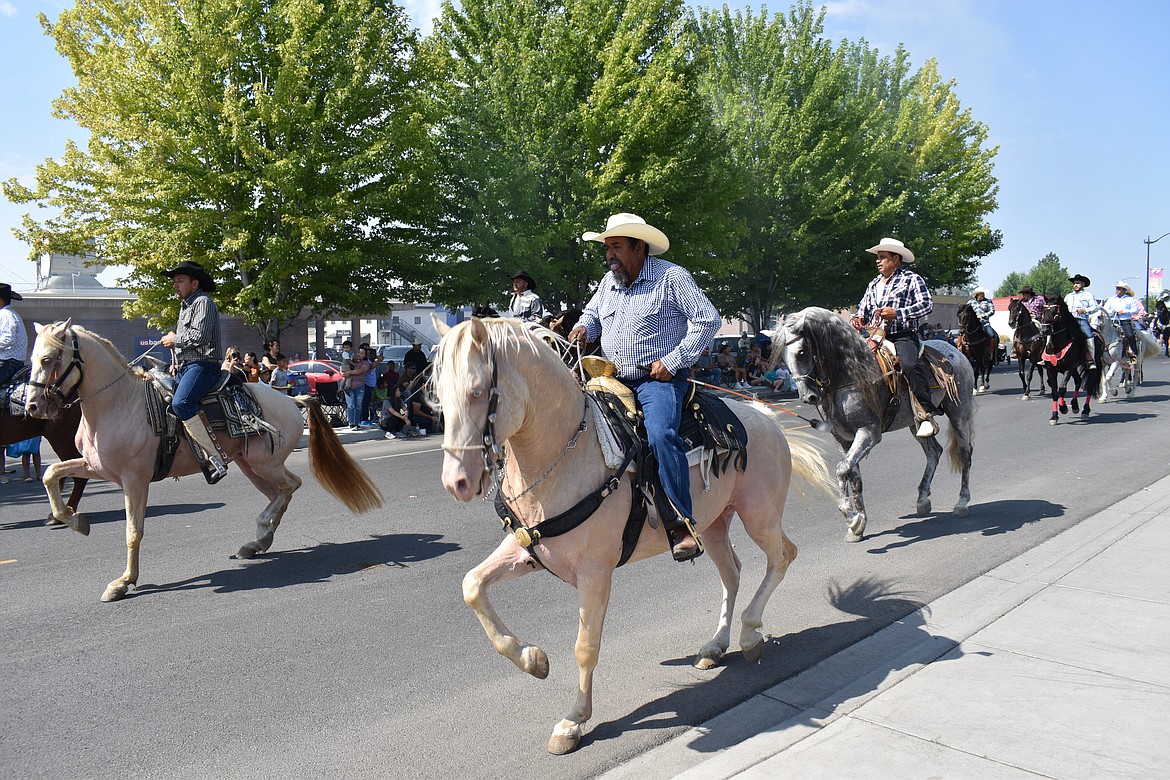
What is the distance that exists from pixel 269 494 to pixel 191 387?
1.45m

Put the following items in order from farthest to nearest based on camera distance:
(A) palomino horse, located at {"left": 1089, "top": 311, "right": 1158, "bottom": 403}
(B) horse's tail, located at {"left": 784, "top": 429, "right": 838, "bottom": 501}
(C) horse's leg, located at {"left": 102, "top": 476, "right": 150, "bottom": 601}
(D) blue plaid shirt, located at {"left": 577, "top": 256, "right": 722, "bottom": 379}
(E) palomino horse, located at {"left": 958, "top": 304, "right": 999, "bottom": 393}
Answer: (E) palomino horse, located at {"left": 958, "top": 304, "right": 999, "bottom": 393} → (A) palomino horse, located at {"left": 1089, "top": 311, "right": 1158, "bottom": 403} → (C) horse's leg, located at {"left": 102, "top": 476, "right": 150, "bottom": 601} → (B) horse's tail, located at {"left": 784, "top": 429, "right": 838, "bottom": 501} → (D) blue plaid shirt, located at {"left": 577, "top": 256, "right": 722, "bottom": 379}

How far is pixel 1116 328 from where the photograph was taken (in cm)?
1956

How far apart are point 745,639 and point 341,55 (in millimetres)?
19376

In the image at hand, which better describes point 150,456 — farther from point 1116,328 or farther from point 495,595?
point 1116,328

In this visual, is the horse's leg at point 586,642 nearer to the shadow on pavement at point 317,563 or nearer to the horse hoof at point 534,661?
the horse hoof at point 534,661

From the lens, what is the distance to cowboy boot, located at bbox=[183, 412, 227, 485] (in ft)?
24.9

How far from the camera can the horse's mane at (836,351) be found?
808 centimetres

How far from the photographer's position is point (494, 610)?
407 centimetres

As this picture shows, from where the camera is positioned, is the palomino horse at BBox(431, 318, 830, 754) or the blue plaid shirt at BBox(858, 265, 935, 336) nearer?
the palomino horse at BBox(431, 318, 830, 754)

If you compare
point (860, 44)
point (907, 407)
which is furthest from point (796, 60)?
point (907, 407)

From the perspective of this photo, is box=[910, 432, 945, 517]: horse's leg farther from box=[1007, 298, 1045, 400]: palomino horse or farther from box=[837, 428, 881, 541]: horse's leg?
box=[1007, 298, 1045, 400]: palomino horse

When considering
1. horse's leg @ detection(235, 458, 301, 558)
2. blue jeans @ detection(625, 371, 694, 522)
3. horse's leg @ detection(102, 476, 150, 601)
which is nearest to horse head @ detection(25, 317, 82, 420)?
horse's leg @ detection(102, 476, 150, 601)

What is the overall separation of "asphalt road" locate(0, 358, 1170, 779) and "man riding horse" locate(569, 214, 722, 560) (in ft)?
3.78

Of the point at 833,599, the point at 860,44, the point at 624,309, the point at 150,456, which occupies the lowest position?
the point at 833,599
